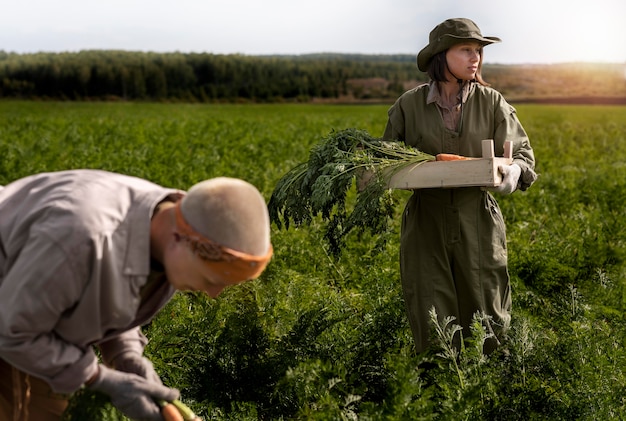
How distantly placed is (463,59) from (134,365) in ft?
7.98

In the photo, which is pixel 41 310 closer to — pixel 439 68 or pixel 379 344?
pixel 379 344

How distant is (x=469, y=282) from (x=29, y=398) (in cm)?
254

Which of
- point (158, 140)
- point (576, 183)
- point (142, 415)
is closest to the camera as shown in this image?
point (142, 415)

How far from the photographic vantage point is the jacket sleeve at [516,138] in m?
4.41

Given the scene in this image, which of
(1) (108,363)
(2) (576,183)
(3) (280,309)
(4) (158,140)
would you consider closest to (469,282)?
(3) (280,309)

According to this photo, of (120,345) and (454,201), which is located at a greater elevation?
(454,201)

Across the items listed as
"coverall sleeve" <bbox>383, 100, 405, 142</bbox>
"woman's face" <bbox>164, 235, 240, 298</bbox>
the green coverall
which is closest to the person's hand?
"woman's face" <bbox>164, 235, 240, 298</bbox>

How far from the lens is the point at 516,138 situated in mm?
4484

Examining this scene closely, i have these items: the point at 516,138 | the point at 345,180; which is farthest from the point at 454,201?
the point at 345,180

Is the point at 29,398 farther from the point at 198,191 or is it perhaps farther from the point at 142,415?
the point at 198,191

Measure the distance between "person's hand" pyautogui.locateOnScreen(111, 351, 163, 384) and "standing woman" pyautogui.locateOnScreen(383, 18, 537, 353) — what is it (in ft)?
6.88

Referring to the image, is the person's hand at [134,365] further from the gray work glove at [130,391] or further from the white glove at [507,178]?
the white glove at [507,178]

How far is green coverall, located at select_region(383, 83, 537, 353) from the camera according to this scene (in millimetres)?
4410

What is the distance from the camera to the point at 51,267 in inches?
84.4
